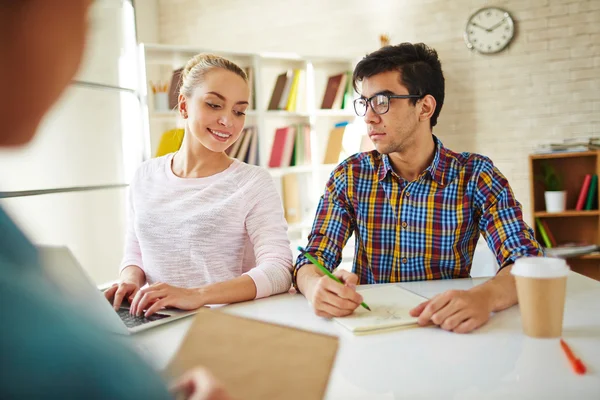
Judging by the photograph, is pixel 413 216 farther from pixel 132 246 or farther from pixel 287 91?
pixel 287 91

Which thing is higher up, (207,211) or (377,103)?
(377,103)

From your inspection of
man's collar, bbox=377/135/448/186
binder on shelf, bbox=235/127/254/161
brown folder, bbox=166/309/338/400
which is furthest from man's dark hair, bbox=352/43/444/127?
binder on shelf, bbox=235/127/254/161

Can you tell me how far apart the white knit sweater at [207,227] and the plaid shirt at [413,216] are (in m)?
0.19

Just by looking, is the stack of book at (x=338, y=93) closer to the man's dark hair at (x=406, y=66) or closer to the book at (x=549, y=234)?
the book at (x=549, y=234)

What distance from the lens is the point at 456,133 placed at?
4.43 meters

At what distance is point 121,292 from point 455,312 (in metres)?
0.80

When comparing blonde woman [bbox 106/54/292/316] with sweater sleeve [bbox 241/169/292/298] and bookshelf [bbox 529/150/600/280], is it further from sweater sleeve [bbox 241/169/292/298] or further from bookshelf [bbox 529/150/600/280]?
bookshelf [bbox 529/150/600/280]

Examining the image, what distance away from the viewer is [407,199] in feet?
5.43

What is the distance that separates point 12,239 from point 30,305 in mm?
40

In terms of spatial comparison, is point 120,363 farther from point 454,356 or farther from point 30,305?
point 454,356

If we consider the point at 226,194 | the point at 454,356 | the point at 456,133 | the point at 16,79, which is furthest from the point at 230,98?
the point at 456,133

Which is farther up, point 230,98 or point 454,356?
point 230,98

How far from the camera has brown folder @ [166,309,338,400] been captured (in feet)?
1.73

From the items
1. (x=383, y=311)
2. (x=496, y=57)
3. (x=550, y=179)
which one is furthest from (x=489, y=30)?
(x=383, y=311)
